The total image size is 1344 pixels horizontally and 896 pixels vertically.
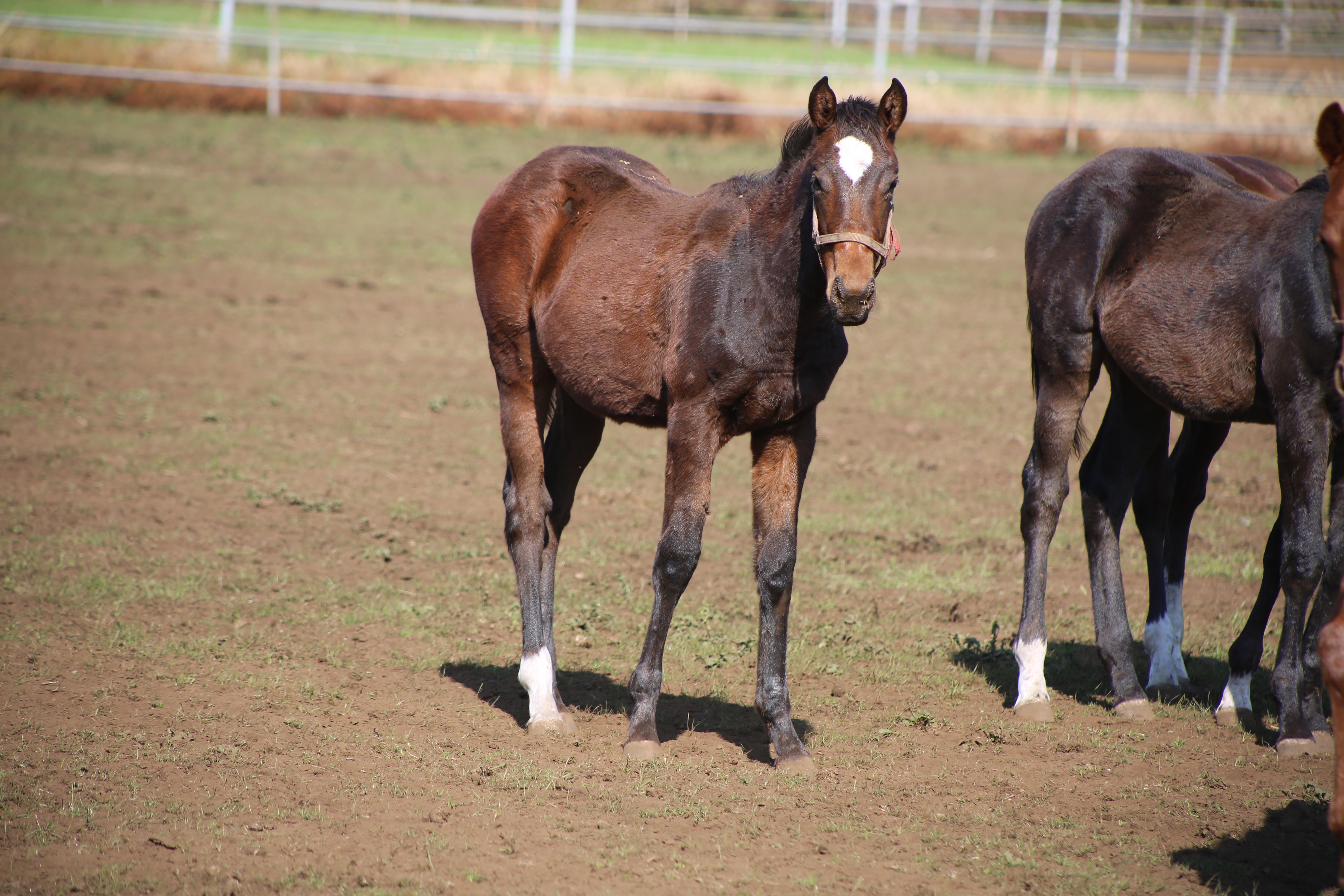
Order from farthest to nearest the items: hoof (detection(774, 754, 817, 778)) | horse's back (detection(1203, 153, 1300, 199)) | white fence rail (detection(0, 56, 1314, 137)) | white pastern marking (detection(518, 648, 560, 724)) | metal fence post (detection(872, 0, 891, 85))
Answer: metal fence post (detection(872, 0, 891, 85)) < white fence rail (detection(0, 56, 1314, 137)) < horse's back (detection(1203, 153, 1300, 199)) < white pastern marking (detection(518, 648, 560, 724)) < hoof (detection(774, 754, 817, 778))

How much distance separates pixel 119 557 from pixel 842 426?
17.7 feet

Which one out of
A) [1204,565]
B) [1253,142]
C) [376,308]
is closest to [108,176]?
[376,308]

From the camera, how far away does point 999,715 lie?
491 cm

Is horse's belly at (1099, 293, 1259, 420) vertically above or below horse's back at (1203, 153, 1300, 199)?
below

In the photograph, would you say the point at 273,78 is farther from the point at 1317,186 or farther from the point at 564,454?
the point at 1317,186

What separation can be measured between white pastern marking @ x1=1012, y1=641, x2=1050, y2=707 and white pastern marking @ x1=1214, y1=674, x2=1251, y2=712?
739 millimetres

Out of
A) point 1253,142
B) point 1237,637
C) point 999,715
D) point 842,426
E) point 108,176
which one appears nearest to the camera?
point 999,715

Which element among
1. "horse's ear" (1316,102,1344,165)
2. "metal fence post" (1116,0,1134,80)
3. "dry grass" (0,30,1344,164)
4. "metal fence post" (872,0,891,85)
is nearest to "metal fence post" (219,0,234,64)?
"dry grass" (0,30,1344,164)

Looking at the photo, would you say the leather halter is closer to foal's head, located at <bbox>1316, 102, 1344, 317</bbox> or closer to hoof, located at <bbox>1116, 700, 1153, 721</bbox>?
foal's head, located at <bbox>1316, 102, 1344, 317</bbox>

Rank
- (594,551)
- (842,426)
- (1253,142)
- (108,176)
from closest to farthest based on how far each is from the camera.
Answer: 1. (594,551)
2. (842,426)
3. (108,176)
4. (1253,142)

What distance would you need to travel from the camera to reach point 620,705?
4922 millimetres

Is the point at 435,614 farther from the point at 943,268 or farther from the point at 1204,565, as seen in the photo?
the point at 943,268

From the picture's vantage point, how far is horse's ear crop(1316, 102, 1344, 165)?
330 cm

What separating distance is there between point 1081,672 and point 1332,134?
2.96 m
